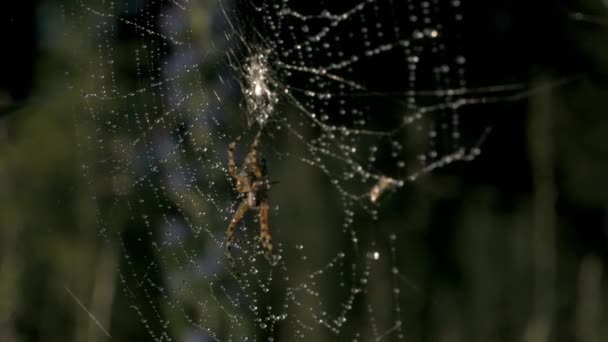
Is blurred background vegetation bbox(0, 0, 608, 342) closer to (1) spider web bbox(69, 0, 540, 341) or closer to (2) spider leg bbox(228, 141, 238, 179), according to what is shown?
(1) spider web bbox(69, 0, 540, 341)

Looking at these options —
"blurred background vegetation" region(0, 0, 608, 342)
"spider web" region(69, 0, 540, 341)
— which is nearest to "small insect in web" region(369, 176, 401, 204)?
"spider web" region(69, 0, 540, 341)

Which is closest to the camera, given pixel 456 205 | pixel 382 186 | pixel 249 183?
pixel 249 183

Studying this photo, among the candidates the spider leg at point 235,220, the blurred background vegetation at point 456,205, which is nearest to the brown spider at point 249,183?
the spider leg at point 235,220

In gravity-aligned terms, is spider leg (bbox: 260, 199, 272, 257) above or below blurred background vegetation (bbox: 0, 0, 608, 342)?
above

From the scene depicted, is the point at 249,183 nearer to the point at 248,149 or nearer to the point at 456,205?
the point at 248,149

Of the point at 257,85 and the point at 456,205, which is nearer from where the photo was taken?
the point at 257,85

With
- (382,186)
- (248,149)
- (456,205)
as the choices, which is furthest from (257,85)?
(456,205)
